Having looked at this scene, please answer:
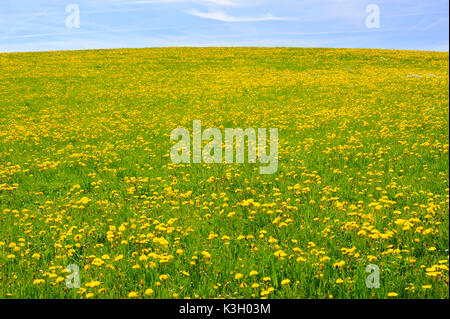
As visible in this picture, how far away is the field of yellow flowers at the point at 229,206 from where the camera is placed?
4047 millimetres

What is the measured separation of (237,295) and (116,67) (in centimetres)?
3663

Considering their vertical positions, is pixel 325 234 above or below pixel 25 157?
below

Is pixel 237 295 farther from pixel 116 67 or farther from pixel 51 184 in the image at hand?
pixel 116 67

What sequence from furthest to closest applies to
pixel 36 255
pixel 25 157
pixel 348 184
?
pixel 25 157
pixel 348 184
pixel 36 255

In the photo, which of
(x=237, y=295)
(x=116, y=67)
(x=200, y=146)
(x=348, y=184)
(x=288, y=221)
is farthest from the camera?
(x=116, y=67)

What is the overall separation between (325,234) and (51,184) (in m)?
6.93

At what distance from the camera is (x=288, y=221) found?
5426 millimetres

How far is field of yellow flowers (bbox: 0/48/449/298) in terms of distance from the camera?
13.3 ft

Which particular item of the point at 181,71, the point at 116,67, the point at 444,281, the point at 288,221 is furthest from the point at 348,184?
the point at 116,67

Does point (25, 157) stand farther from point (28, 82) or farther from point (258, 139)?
point (28, 82)

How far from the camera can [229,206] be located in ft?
21.1

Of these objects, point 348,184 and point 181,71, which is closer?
point 348,184

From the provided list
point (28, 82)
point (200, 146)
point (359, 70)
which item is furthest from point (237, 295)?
point (359, 70)
